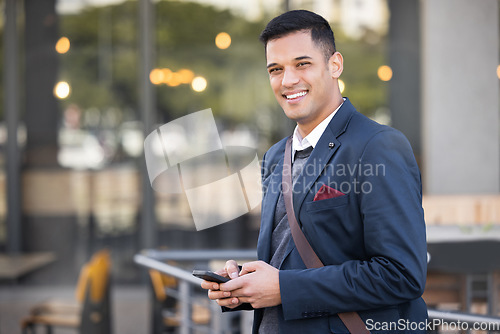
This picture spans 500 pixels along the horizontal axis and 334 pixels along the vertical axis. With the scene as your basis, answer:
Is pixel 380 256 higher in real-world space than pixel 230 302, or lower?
higher

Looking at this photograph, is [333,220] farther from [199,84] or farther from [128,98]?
[128,98]

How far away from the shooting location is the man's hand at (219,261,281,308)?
142cm

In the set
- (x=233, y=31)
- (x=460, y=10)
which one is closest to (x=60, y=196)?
(x=233, y=31)

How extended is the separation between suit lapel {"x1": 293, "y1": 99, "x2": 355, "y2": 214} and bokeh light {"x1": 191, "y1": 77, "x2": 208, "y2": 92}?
5.39m

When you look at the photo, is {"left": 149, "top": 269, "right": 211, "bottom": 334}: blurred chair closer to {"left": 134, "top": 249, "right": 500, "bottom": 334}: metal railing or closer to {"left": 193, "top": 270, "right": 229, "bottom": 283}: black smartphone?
{"left": 134, "top": 249, "right": 500, "bottom": 334}: metal railing

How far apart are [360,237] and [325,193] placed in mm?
134

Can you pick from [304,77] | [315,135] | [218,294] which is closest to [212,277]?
[218,294]

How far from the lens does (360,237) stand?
4.65 ft

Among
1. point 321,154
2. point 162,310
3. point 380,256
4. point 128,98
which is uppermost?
point 128,98

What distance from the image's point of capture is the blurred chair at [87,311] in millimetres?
4414

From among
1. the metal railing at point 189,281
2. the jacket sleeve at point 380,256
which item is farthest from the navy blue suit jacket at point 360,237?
the metal railing at point 189,281

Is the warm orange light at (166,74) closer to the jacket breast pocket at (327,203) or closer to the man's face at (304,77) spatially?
the man's face at (304,77)

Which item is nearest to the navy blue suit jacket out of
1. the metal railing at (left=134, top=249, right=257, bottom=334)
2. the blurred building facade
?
the metal railing at (left=134, top=249, right=257, bottom=334)

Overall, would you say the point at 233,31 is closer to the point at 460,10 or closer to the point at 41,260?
the point at 460,10
